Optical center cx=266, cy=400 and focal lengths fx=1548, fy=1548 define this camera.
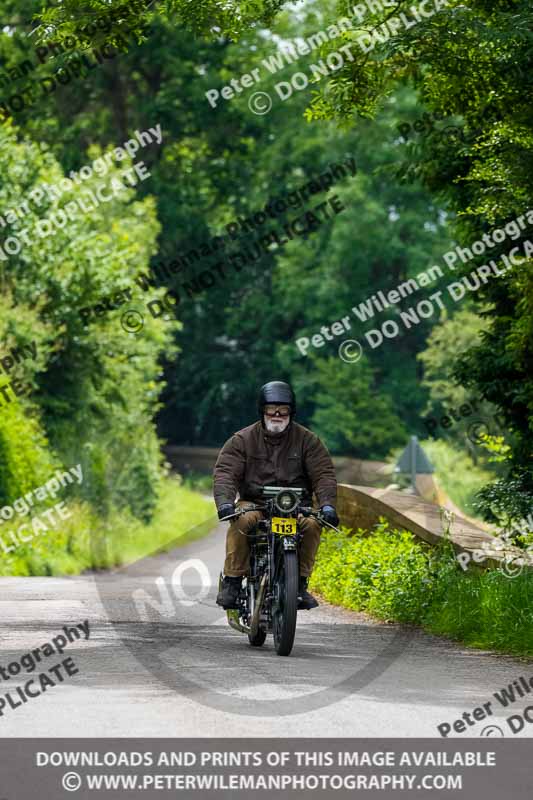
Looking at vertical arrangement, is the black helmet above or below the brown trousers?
above

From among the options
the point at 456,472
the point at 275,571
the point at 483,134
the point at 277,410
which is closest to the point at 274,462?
the point at 277,410

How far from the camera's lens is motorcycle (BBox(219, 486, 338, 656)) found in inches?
425

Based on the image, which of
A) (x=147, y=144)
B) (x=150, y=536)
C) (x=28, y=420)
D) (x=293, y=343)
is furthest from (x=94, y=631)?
(x=293, y=343)

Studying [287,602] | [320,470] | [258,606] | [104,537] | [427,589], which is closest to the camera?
[287,602]
